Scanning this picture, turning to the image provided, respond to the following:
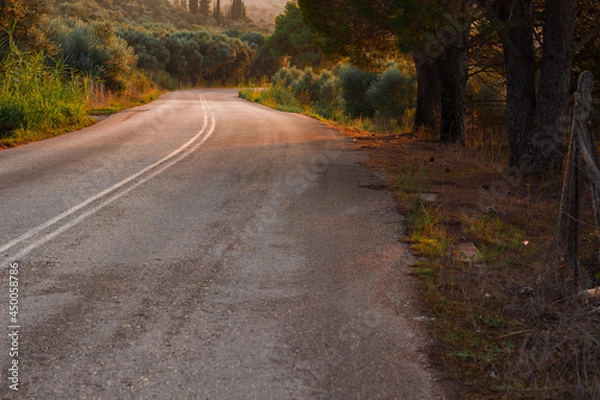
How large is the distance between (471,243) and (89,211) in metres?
4.57

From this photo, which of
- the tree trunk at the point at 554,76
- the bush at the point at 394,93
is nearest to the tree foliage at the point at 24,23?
the bush at the point at 394,93

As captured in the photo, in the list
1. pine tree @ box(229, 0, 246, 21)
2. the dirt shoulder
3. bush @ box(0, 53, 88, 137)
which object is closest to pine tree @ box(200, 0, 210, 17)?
pine tree @ box(229, 0, 246, 21)

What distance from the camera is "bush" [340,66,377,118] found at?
31438 mm

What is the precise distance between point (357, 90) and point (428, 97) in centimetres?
1292

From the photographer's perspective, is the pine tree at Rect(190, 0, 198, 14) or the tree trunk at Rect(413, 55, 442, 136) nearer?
the tree trunk at Rect(413, 55, 442, 136)

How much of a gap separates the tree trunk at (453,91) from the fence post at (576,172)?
1142 cm

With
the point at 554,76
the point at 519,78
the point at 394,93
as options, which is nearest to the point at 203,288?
the point at 554,76

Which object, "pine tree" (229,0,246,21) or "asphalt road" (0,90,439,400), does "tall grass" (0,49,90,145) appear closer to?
"asphalt road" (0,90,439,400)

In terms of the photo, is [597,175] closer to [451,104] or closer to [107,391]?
[107,391]

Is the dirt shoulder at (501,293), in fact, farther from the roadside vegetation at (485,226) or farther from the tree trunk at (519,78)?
the tree trunk at (519,78)

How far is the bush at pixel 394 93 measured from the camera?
89.1ft

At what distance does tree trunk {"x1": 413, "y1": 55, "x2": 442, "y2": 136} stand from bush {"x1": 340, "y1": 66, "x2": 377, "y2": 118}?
11.5m

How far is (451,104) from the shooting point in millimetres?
17406

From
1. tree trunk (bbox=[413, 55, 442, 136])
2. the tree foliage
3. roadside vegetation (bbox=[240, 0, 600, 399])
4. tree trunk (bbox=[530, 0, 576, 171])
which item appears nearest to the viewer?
roadside vegetation (bbox=[240, 0, 600, 399])
